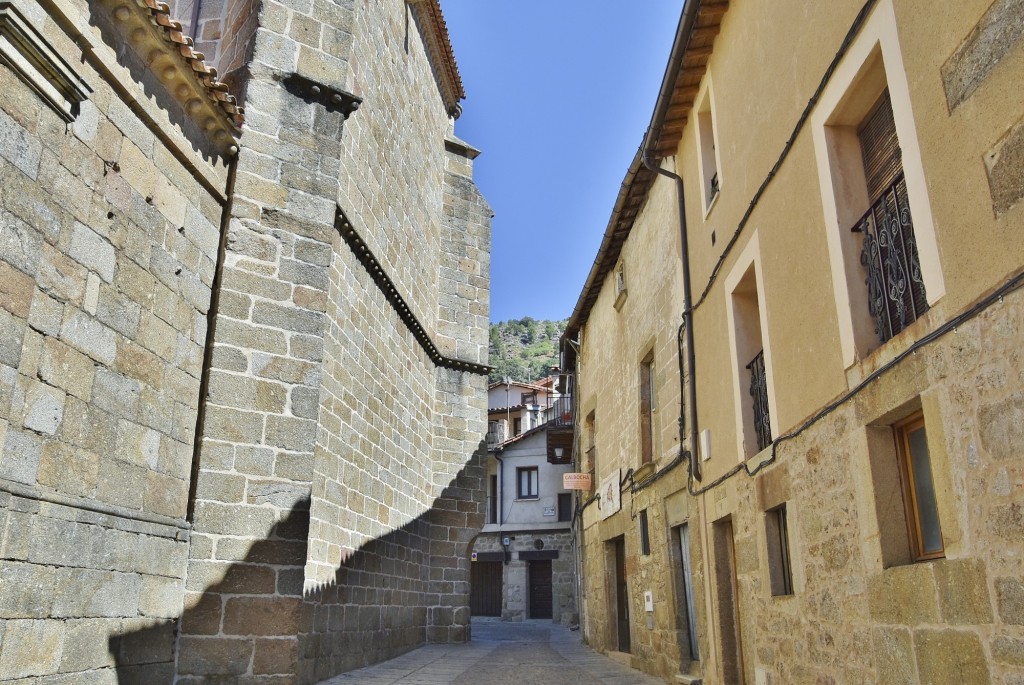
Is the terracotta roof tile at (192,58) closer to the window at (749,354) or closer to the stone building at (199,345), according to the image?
the stone building at (199,345)

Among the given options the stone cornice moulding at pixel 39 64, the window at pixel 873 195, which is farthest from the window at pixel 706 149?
the stone cornice moulding at pixel 39 64

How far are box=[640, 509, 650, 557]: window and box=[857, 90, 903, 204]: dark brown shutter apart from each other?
239 inches

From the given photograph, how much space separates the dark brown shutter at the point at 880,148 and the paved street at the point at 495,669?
538 cm

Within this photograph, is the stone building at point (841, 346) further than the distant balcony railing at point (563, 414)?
No

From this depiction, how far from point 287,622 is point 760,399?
4.10 metres

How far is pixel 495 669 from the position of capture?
8.78 meters

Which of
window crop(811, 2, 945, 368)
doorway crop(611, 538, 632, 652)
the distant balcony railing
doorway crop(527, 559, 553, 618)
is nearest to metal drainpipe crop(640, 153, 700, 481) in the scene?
window crop(811, 2, 945, 368)

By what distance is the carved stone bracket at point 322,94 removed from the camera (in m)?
7.45

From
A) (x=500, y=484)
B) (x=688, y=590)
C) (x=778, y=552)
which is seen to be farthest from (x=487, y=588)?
(x=778, y=552)

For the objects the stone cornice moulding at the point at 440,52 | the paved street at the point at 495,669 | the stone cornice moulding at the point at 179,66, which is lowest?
the paved street at the point at 495,669

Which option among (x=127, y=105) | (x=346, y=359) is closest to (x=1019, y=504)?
(x=127, y=105)

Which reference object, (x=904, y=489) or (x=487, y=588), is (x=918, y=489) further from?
(x=487, y=588)

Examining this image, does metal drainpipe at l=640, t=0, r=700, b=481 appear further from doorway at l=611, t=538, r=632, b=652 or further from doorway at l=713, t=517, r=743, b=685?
doorway at l=611, t=538, r=632, b=652

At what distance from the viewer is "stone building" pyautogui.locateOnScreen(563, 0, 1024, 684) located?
2.92 m
